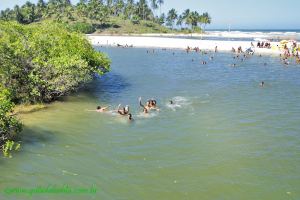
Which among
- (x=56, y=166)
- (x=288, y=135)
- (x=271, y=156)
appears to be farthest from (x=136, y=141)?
(x=288, y=135)

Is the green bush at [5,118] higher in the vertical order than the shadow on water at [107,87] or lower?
higher

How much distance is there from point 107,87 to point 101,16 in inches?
4993

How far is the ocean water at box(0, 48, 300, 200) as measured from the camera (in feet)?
63.4

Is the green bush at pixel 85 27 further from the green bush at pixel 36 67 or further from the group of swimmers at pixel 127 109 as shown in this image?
the group of swimmers at pixel 127 109

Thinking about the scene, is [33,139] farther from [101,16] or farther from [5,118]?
[101,16]

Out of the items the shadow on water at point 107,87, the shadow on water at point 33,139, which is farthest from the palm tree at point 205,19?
the shadow on water at point 33,139

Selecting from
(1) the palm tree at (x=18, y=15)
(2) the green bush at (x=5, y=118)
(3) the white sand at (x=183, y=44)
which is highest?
(1) the palm tree at (x=18, y=15)

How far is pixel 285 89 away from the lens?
45.3 m

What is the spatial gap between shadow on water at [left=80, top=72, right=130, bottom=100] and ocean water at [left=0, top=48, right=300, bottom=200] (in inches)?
9.0

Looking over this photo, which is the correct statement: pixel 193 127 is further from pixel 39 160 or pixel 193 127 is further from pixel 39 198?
pixel 39 198

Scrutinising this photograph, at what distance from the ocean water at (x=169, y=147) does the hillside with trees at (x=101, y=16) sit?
381ft

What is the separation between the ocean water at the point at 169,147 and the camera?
63.4 ft

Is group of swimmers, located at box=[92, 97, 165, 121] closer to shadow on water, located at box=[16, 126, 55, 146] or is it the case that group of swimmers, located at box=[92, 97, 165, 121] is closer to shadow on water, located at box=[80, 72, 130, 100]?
shadow on water, located at box=[80, 72, 130, 100]

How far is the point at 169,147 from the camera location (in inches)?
979
